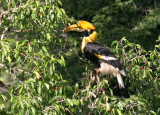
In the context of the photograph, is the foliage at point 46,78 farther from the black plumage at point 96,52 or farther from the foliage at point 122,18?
the foliage at point 122,18

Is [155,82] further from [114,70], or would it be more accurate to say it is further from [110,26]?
[110,26]

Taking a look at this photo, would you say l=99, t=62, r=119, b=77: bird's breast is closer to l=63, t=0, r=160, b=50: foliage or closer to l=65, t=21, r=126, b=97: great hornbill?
l=65, t=21, r=126, b=97: great hornbill

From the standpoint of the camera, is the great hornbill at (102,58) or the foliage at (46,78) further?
the great hornbill at (102,58)

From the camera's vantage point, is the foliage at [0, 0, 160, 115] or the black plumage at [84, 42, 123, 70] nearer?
the foliage at [0, 0, 160, 115]

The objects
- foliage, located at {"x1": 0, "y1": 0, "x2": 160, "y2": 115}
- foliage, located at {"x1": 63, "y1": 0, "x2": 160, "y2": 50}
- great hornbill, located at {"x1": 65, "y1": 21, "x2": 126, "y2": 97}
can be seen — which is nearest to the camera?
foliage, located at {"x1": 0, "y1": 0, "x2": 160, "y2": 115}

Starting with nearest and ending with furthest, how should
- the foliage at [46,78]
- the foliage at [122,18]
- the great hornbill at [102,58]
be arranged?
the foliage at [46,78] → the great hornbill at [102,58] → the foliage at [122,18]

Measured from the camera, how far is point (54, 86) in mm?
1931

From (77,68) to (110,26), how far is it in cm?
110

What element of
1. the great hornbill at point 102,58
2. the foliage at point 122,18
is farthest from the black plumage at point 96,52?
the foliage at point 122,18

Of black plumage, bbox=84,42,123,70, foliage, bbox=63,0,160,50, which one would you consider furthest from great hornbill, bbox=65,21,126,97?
foliage, bbox=63,0,160,50

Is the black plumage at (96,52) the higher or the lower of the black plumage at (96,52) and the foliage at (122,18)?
the lower

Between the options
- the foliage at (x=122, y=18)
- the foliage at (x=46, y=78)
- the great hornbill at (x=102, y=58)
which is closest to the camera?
the foliage at (x=46, y=78)

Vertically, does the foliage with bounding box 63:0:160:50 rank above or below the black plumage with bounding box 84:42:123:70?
above

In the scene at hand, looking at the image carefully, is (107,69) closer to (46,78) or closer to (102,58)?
(102,58)
